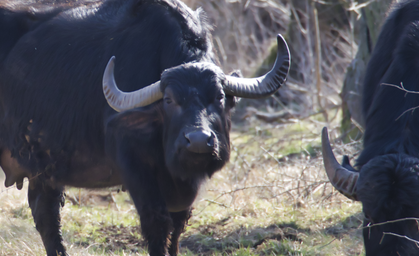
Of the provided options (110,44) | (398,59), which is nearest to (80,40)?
(110,44)

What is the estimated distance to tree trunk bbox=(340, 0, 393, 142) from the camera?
6.38 m

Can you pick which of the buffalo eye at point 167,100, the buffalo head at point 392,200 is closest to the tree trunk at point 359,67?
the buffalo head at point 392,200

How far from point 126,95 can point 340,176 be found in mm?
1607

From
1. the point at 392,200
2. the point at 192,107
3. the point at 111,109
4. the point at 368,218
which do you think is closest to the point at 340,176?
the point at 368,218

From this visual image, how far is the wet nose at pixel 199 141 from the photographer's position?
119 inches

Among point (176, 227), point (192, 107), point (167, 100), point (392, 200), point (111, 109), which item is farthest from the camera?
point (176, 227)

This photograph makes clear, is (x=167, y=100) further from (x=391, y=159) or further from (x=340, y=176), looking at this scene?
(x=391, y=159)

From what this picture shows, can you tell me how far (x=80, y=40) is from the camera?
4195mm

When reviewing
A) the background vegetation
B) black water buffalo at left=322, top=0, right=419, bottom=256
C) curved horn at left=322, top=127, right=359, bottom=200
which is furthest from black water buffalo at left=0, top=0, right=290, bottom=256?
black water buffalo at left=322, top=0, right=419, bottom=256

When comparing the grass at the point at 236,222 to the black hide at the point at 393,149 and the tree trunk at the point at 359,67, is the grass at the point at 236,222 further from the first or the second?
the black hide at the point at 393,149

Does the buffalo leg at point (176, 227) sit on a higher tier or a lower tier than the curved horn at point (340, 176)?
lower

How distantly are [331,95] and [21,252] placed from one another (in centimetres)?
725

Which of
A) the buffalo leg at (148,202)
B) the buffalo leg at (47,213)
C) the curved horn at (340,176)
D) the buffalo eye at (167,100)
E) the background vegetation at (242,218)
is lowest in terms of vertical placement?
the background vegetation at (242,218)

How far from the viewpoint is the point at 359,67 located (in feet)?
22.0
